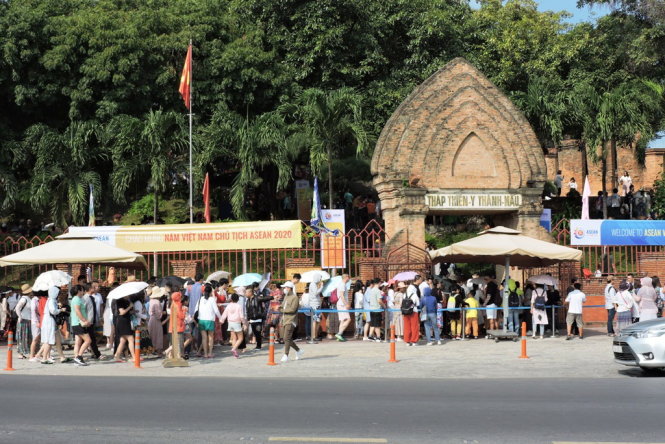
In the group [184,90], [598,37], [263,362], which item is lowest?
[263,362]

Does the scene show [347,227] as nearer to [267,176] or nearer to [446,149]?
[267,176]

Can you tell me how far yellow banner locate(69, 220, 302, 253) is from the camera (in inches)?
1058

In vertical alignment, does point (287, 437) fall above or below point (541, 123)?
below

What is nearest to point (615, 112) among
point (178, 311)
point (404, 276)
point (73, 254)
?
point (404, 276)

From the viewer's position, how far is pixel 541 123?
124 feet

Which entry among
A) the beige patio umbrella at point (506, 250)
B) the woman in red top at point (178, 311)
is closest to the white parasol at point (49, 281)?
the woman in red top at point (178, 311)

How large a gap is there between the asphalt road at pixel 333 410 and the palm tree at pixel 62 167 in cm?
1999

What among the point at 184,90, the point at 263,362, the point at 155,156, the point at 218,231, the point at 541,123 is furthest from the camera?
the point at 541,123

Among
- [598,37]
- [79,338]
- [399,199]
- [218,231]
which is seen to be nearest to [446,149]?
[399,199]

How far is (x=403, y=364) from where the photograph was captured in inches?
771

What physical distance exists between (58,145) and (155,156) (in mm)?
4498

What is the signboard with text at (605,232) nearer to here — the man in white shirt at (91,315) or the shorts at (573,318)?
the shorts at (573,318)

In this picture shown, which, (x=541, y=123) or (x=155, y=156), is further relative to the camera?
(x=541, y=123)

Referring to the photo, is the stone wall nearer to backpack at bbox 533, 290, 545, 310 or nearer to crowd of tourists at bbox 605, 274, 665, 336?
crowd of tourists at bbox 605, 274, 665, 336
